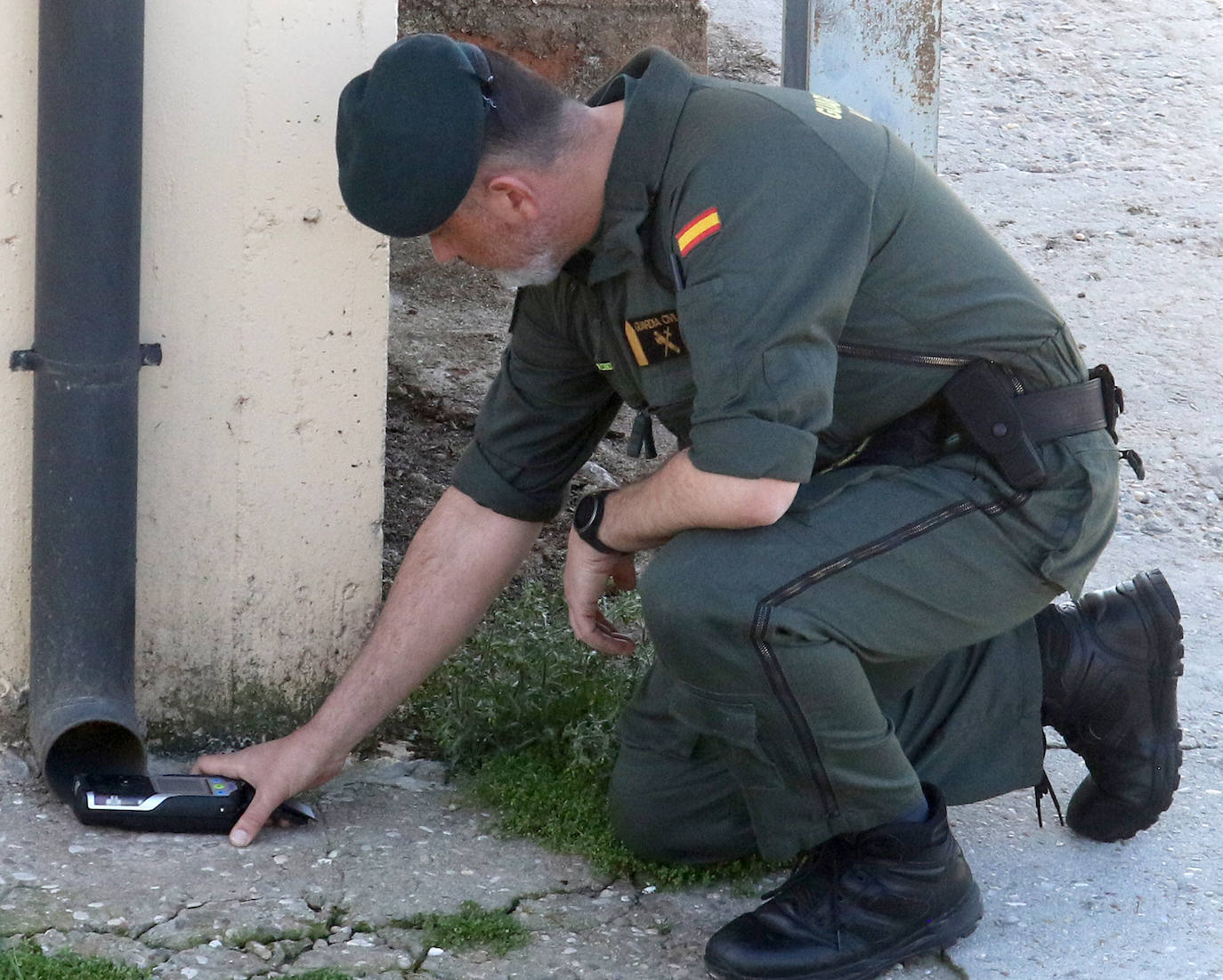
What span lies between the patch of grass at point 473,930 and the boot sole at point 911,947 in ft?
0.86

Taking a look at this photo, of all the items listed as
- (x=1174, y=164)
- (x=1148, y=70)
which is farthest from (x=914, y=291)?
(x=1148, y=70)

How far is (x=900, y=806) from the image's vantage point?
1911mm

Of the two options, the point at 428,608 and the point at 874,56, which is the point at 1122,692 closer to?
the point at 428,608

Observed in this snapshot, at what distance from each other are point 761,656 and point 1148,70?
17.5 feet

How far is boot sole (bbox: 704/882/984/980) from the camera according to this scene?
1.87 m

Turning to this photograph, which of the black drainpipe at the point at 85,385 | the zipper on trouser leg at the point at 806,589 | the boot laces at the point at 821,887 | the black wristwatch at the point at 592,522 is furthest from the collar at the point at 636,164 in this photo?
the boot laces at the point at 821,887

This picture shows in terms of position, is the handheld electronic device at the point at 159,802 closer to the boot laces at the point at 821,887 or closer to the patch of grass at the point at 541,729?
the patch of grass at the point at 541,729

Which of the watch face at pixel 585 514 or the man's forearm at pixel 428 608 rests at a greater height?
the watch face at pixel 585 514

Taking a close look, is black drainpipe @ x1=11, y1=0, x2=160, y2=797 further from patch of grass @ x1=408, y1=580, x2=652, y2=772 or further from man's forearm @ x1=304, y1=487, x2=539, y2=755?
patch of grass @ x1=408, y1=580, x2=652, y2=772

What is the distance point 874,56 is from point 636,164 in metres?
0.97

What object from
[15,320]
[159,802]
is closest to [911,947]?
[159,802]

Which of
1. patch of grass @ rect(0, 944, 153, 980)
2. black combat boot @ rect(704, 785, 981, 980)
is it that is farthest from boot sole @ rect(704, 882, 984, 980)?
patch of grass @ rect(0, 944, 153, 980)

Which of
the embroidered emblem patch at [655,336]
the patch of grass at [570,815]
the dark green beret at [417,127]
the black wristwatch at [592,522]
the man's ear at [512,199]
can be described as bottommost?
the patch of grass at [570,815]

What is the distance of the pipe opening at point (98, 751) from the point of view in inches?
87.0
